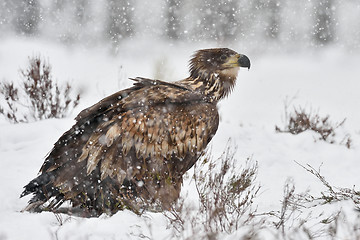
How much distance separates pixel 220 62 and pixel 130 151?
156 cm

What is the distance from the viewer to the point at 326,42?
102 feet

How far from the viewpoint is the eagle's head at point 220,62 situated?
4355 millimetres

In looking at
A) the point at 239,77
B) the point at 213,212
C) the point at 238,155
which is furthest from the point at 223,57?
the point at 239,77

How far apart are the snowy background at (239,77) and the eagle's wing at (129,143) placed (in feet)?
1.28

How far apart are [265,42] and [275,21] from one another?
388 centimetres

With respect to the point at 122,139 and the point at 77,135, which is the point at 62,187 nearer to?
the point at 77,135

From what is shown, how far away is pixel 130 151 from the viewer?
369cm

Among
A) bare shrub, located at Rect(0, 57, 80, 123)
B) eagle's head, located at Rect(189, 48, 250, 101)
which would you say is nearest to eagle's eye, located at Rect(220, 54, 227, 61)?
eagle's head, located at Rect(189, 48, 250, 101)

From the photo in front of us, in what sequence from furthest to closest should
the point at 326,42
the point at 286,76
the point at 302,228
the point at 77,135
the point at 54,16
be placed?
the point at 54,16 → the point at 326,42 → the point at 286,76 → the point at 77,135 → the point at 302,228

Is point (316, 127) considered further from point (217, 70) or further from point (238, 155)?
point (217, 70)

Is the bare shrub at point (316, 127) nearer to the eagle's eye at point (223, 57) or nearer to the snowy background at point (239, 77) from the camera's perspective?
the snowy background at point (239, 77)

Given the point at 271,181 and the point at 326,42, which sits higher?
the point at 326,42

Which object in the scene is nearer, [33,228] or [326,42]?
[33,228]

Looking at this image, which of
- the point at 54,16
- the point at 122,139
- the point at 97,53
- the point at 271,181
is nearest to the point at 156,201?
the point at 122,139
